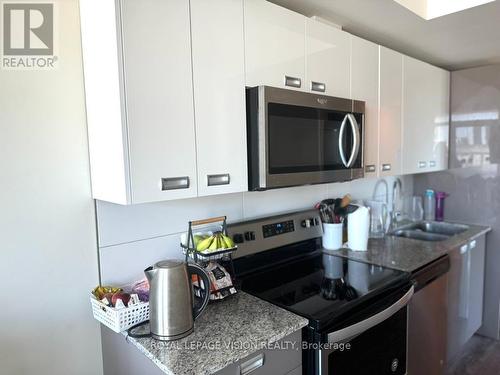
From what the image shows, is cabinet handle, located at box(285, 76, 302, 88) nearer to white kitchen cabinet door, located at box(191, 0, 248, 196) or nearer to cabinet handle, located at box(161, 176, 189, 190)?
white kitchen cabinet door, located at box(191, 0, 248, 196)

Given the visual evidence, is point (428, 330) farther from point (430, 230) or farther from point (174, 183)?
point (174, 183)

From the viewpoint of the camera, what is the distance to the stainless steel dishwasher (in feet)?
5.77

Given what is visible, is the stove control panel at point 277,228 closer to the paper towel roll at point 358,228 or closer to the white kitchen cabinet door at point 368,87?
the paper towel roll at point 358,228

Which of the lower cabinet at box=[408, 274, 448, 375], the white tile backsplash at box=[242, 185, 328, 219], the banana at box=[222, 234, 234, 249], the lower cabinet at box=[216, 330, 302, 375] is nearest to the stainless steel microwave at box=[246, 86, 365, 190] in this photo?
the banana at box=[222, 234, 234, 249]

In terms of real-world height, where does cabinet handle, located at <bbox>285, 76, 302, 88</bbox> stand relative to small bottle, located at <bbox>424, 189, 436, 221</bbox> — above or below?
above

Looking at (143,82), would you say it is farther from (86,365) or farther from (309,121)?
(86,365)

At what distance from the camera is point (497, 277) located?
8.77ft

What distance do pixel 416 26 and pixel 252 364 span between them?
188 centimetres

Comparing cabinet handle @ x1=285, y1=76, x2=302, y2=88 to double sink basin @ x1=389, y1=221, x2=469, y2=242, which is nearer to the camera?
cabinet handle @ x1=285, y1=76, x2=302, y2=88

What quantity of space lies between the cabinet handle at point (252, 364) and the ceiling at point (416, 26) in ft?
4.87

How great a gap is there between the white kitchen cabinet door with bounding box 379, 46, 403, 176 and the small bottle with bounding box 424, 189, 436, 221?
887 millimetres

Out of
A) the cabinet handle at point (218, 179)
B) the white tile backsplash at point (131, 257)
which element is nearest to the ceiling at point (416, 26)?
the cabinet handle at point (218, 179)

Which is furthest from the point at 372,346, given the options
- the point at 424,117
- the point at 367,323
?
the point at 424,117

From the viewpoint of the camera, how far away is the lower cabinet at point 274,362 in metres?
1.07
